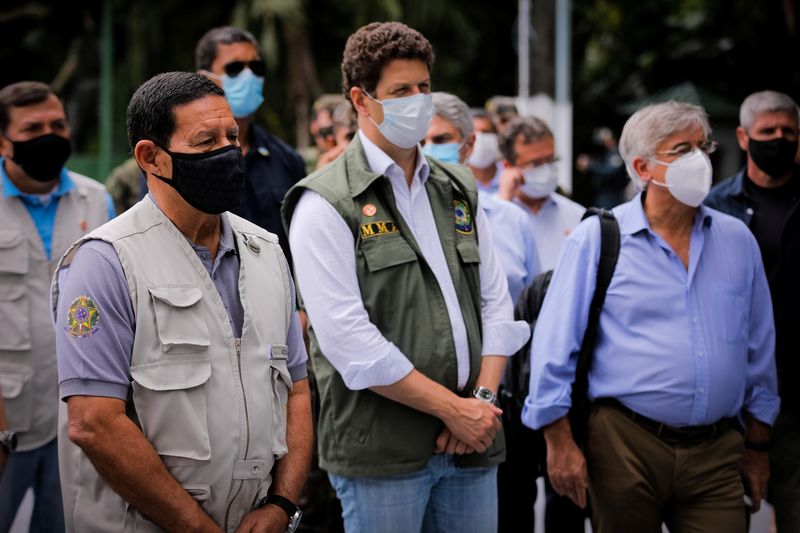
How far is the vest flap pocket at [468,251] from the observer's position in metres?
3.11

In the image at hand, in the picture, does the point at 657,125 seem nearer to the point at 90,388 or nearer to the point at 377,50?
the point at 377,50

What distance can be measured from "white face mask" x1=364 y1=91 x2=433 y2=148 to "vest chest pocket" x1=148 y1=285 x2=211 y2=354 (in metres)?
1.07

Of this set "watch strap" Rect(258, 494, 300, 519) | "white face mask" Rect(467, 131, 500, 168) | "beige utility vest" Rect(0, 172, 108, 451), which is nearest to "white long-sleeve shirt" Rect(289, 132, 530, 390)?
"watch strap" Rect(258, 494, 300, 519)

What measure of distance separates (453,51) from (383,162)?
34.3ft

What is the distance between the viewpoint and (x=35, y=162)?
3.83m

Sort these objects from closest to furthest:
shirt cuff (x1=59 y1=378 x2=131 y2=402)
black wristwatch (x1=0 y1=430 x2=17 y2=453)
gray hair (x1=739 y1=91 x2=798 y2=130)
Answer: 1. shirt cuff (x1=59 y1=378 x2=131 y2=402)
2. black wristwatch (x1=0 y1=430 x2=17 y2=453)
3. gray hair (x1=739 y1=91 x2=798 y2=130)

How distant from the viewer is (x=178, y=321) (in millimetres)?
2297

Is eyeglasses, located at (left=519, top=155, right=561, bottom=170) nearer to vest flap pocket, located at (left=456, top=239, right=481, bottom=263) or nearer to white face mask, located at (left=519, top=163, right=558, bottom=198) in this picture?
white face mask, located at (left=519, top=163, right=558, bottom=198)

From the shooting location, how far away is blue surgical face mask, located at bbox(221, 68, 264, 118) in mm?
4246

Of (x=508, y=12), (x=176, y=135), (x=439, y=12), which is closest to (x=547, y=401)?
(x=176, y=135)

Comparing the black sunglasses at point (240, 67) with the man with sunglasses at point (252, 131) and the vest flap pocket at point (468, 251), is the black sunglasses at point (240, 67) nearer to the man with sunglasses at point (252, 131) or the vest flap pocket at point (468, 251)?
the man with sunglasses at point (252, 131)

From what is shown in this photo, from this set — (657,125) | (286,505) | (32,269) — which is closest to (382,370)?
(286,505)

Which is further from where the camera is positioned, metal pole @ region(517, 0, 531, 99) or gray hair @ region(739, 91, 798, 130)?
metal pole @ region(517, 0, 531, 99)

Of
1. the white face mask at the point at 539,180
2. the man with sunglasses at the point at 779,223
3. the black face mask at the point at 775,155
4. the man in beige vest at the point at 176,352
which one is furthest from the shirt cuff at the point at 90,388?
the black face mask at the point at 775,155
